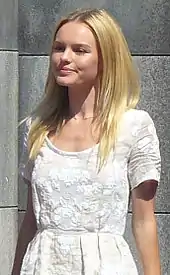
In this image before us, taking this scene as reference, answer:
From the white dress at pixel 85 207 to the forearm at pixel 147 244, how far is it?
0.06m

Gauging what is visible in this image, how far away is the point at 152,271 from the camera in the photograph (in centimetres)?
352

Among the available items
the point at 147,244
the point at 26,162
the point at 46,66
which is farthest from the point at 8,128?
the point at 147,244

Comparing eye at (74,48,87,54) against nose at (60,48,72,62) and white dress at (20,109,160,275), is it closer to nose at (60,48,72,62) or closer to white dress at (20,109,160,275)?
nose at (60,48,72,62)

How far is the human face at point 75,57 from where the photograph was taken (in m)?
3.60

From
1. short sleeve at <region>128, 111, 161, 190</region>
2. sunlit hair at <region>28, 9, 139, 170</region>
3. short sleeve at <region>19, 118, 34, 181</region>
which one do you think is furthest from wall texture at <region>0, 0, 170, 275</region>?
short sleeve at <region>128, 111, 161, 190</region>

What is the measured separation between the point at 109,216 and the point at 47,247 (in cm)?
28

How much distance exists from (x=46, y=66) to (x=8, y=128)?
0.49 meters

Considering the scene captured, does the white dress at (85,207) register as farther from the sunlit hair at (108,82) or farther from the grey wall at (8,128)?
the grey wall at (8,128)

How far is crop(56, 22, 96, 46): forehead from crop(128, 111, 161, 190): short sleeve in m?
0.40

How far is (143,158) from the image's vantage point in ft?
11.7

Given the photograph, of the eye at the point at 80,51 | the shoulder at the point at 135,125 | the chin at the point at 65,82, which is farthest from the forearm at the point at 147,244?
the eye at the point at 80,51

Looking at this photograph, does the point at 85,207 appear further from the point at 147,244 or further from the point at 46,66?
the point at 46,66

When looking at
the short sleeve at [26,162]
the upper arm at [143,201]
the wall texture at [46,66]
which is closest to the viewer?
the upper arm at [143,201]

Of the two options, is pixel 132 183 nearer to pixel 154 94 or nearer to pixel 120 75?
pixel 120 75
